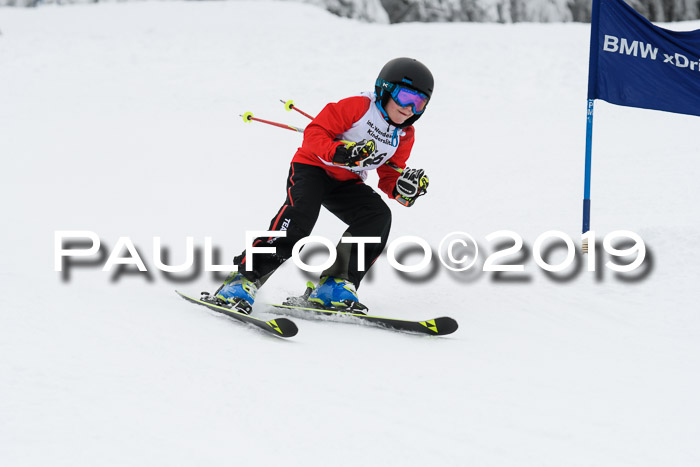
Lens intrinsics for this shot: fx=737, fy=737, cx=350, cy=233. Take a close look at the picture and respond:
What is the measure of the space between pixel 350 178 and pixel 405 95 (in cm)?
64

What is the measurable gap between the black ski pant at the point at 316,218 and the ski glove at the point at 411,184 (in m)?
0.14

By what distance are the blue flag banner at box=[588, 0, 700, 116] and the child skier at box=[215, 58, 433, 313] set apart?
232 cm

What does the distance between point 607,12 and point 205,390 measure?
15.3ft

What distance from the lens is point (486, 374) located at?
10.5 ft

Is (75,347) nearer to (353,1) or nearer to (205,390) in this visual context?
(205,390)

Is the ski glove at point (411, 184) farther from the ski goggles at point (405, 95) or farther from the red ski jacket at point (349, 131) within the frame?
the ski goggles at point (405, 95)

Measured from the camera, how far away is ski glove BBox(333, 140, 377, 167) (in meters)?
3.91

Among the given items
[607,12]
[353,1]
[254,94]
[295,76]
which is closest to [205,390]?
[607,12]

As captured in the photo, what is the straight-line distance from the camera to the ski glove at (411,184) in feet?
14.1

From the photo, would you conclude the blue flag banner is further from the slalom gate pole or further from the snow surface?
the snow surface

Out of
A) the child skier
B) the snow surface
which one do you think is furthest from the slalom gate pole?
the child skier

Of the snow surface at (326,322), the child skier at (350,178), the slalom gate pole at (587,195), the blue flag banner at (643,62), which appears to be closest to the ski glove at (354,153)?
the child skier at (350,178)

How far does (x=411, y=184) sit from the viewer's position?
430cm

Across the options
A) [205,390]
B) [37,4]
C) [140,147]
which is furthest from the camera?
[37,4]
